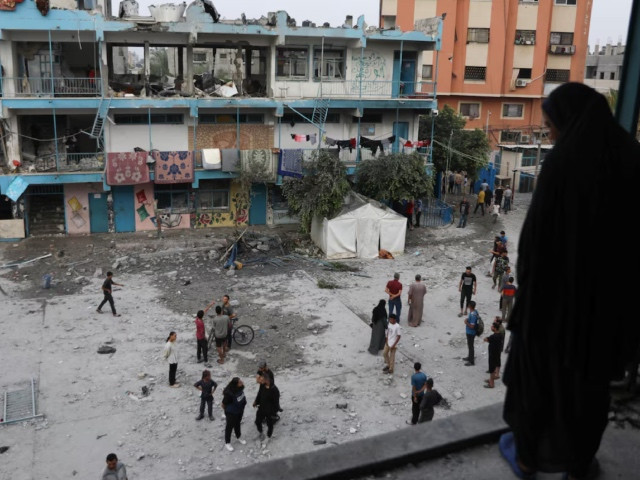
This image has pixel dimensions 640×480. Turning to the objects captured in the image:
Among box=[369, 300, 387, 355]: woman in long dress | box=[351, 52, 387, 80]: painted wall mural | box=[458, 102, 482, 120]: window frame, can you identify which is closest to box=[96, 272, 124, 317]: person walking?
box=[369, 300, 387, 355]: woman in long dress

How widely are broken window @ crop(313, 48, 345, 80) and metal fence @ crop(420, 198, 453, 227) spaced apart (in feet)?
21.2

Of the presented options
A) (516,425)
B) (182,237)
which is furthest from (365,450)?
(182,237)

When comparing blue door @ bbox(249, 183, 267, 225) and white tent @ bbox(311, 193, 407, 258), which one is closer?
white tent @ bbox(311, 193, 407, 258)

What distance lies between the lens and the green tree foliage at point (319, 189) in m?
20.6

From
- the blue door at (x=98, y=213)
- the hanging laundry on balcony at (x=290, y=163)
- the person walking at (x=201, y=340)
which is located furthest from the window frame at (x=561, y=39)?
the person walking at (x=201, y=340)

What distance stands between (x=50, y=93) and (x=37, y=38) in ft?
6.37

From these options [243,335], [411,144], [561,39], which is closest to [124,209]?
[411,144]

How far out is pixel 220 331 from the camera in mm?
12883

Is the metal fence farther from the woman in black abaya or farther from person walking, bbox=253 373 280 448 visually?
the woman in black abaya

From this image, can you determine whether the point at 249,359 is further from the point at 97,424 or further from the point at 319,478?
the point at 319,478

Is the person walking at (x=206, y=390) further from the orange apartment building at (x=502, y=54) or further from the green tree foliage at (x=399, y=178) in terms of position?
the orange apartment building at (x=502, y=54)

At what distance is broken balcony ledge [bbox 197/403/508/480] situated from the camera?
331 centimetres

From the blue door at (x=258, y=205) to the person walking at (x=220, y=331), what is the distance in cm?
1321

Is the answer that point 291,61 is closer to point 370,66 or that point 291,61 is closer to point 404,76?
point 370,66
